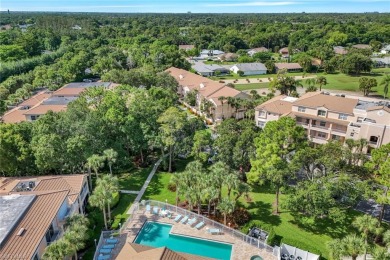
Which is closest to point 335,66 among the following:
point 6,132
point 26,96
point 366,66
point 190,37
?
point 366,66

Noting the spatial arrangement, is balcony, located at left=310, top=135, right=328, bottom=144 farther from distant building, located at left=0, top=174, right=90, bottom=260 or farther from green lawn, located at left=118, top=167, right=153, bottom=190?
distant building, located at left=0, top=174, right=90, bottom=260

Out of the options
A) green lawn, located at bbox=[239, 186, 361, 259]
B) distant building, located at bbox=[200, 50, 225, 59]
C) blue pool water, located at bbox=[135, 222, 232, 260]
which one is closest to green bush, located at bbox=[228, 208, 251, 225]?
green lawn, located at bbox=[239, 186, 361, 259]

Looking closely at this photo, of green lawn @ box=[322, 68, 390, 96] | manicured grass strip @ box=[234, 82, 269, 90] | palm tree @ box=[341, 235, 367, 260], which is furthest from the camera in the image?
manicured grass strip @ box=[234, 82, 269, 90]

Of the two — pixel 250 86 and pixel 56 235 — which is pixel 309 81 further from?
pixel 56 235

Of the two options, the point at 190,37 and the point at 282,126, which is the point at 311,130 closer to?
the point at 282,126

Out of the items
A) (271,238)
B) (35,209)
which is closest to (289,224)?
(271,238)
